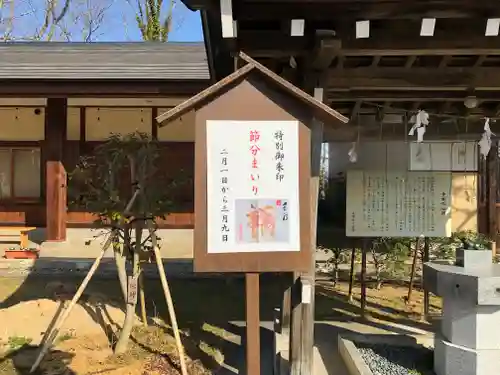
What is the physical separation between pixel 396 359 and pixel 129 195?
321 centimetres

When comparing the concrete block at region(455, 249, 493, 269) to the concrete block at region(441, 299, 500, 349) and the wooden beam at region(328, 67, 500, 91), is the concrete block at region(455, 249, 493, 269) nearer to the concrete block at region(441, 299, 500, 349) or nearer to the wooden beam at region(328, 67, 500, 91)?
the concrete block at region(441, 299, 500, 349)

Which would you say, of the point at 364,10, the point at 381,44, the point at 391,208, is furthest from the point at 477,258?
the point at 364,10

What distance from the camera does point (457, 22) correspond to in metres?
4.08

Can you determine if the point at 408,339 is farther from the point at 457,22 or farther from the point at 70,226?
the point at 70,226

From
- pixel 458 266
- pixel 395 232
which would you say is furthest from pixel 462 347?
pixel 395 232

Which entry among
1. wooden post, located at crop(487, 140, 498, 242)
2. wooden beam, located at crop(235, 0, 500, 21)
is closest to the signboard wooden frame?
wooden beam, located at crop(235, 0, 500, 21)

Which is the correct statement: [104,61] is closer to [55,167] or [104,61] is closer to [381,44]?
[55,167]

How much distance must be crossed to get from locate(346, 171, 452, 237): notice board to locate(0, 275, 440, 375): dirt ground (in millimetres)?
1340

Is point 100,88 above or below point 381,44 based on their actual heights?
above

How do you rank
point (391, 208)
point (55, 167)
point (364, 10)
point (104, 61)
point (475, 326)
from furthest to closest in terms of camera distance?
point (104, 61) → point (55, 167) → point (391, 208) → point (475, 326) → point (364, 10)

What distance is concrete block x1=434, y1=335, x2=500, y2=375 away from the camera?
4199 millimetres

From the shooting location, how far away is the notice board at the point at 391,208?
19.7 ft

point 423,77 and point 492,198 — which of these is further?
point 492,198

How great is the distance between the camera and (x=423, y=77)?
467 cm
